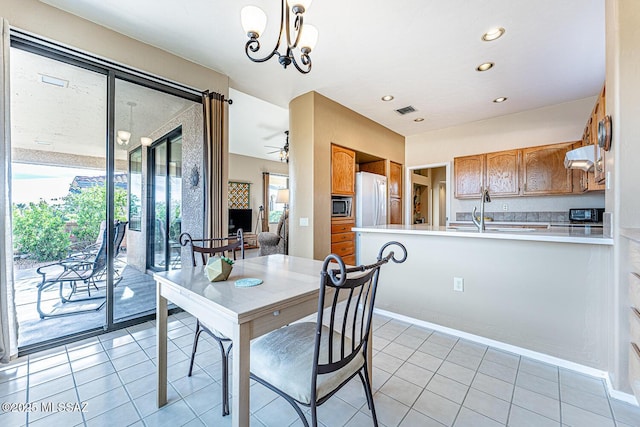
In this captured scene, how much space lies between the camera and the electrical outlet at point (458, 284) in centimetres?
244

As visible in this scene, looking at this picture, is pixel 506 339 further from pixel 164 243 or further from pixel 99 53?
pixel 99 53

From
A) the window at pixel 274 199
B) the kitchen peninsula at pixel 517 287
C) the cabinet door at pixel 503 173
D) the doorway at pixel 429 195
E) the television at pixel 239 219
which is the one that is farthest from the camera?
the window at pixel 274 199

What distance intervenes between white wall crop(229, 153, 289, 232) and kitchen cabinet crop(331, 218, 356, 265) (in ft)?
15.6

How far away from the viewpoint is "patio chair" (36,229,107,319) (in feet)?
7.77

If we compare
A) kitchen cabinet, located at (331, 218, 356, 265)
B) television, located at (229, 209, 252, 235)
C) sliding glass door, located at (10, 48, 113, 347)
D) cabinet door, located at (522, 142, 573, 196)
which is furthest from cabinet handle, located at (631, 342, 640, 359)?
television, located at (229, 209, 252, 235)

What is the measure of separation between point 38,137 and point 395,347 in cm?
355

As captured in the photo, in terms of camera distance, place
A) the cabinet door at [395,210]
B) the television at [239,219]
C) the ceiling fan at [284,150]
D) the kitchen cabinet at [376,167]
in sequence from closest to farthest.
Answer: the kitchen cabinet at [376,167] → the cabinet door at [395,210] → the ceiling fan at [284,150] → the television at [239,219]

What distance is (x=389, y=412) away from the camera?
58.8 inches

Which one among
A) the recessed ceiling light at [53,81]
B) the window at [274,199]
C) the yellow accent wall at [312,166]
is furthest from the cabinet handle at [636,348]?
the window at [274,199]

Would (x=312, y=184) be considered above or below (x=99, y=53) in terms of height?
below

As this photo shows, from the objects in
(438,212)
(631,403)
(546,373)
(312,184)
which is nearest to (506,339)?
(546,373)

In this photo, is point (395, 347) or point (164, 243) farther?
point (164, 243)

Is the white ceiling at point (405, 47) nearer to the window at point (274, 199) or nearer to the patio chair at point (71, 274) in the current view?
the patio chair at point (71, 274)

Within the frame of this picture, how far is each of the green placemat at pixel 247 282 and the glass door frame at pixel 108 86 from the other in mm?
1889
